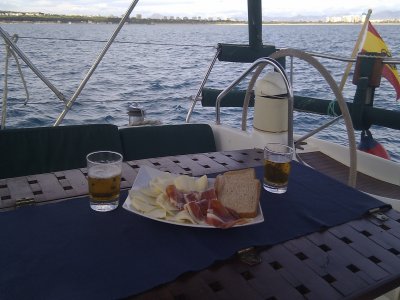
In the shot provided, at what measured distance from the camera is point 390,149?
514 cm

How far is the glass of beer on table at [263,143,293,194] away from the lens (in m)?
1.13

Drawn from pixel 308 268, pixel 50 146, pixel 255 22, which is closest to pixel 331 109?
pixel 255 22

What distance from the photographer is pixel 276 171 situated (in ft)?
3.72

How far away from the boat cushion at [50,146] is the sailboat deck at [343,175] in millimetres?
1225

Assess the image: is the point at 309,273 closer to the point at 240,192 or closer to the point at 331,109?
the point at 240,192

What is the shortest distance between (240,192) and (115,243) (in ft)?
1.09

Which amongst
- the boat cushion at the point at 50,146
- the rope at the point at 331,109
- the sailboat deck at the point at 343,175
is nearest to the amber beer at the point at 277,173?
the boat cushion at the point at 50,146

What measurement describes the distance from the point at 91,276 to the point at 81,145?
1.24 metres

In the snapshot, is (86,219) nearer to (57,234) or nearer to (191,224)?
(57,234)

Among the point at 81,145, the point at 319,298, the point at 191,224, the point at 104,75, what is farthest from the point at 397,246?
the point at 104,75

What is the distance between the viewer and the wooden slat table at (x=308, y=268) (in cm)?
70

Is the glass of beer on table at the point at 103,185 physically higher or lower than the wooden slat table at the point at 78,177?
higher

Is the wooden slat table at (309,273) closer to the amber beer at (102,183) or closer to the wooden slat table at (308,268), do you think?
the wooden slat table at (308,268)

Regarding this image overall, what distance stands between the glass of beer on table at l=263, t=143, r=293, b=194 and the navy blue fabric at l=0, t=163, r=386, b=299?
0.12 ft
